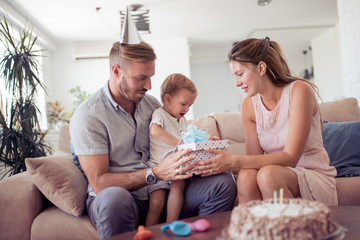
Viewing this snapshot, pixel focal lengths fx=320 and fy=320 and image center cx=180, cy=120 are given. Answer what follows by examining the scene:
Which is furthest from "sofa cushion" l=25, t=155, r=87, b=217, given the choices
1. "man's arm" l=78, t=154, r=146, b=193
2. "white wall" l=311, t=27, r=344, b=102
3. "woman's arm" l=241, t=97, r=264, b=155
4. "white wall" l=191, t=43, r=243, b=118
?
"white wall" l=191, t=43, r=243, b=118

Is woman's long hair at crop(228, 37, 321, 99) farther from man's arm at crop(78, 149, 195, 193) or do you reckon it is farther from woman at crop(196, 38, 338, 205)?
man's arm at crop(78, 149, 195, 193)

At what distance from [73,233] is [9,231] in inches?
12.3

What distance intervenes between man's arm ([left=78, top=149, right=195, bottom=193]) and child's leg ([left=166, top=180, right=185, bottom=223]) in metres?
0.11

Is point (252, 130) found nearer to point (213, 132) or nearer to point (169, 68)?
point (213, 132)

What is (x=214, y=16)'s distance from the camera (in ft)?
19.1

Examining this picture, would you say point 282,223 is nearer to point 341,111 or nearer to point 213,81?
point 341,111

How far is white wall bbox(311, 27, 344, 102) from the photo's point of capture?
644 centimetres

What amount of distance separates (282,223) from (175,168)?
861mm

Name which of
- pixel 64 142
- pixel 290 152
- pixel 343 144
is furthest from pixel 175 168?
pixel 343 144

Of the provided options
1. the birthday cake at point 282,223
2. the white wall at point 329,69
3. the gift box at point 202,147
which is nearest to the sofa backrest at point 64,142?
the gift box at point 202,147

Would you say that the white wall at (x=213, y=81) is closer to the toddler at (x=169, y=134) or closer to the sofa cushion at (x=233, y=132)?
the sofa cushion at (x=233, y=132)

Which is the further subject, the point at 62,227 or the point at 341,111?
the point at 341,111

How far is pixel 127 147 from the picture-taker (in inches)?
67.8

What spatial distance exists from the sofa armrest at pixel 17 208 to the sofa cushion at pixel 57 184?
0.28 feet
